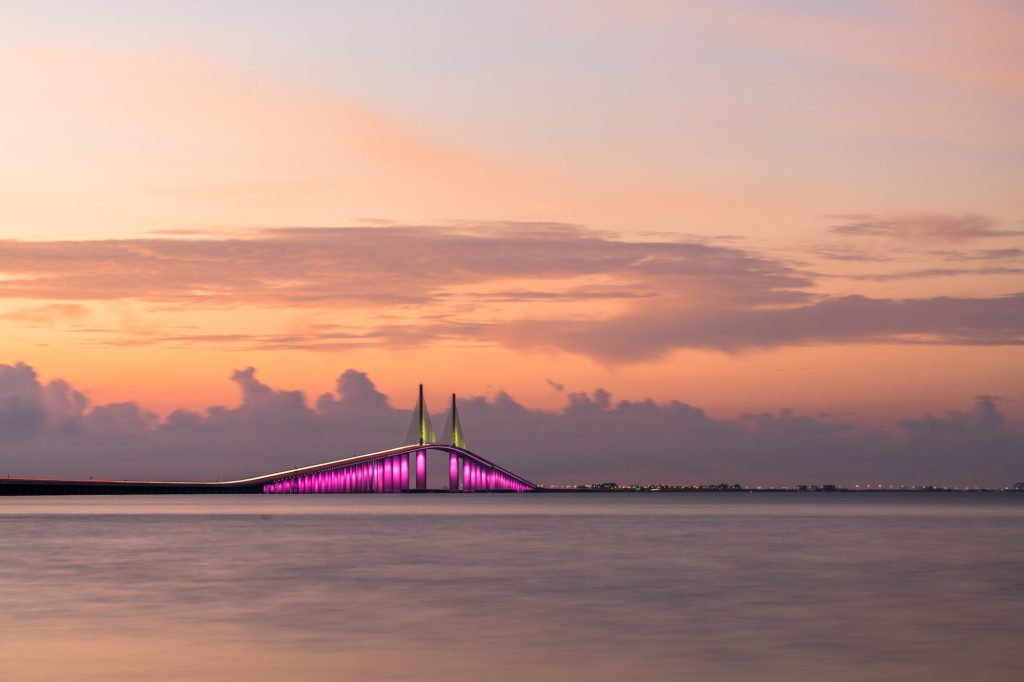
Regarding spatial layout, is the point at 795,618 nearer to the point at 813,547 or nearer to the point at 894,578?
the point at 894,578

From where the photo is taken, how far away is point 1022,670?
24422mm

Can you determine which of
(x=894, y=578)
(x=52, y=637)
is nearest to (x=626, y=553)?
(x=894, y=578)

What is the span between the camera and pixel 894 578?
149 feet

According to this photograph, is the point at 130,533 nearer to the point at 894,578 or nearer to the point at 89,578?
the point at 89,578

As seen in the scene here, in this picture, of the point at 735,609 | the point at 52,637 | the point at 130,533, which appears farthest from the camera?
the point at 130,533

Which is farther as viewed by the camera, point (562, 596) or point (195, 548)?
point (195, 548)

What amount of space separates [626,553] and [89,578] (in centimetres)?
2381

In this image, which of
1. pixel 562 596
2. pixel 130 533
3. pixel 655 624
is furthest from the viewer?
pixel 130 533

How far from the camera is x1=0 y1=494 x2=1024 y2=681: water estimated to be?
24453 millimetres

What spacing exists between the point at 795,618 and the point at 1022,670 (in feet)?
27.1

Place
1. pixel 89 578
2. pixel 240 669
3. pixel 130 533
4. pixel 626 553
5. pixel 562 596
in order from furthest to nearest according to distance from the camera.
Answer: pixel 130 533 → pixel 626 553 → pixel 89 578 → pixel 562 596 → pixel 240 669

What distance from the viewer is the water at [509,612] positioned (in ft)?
80.2

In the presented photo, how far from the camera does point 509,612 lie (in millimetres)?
33906

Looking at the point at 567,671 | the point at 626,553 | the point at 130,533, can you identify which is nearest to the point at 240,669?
the point at 567,671
